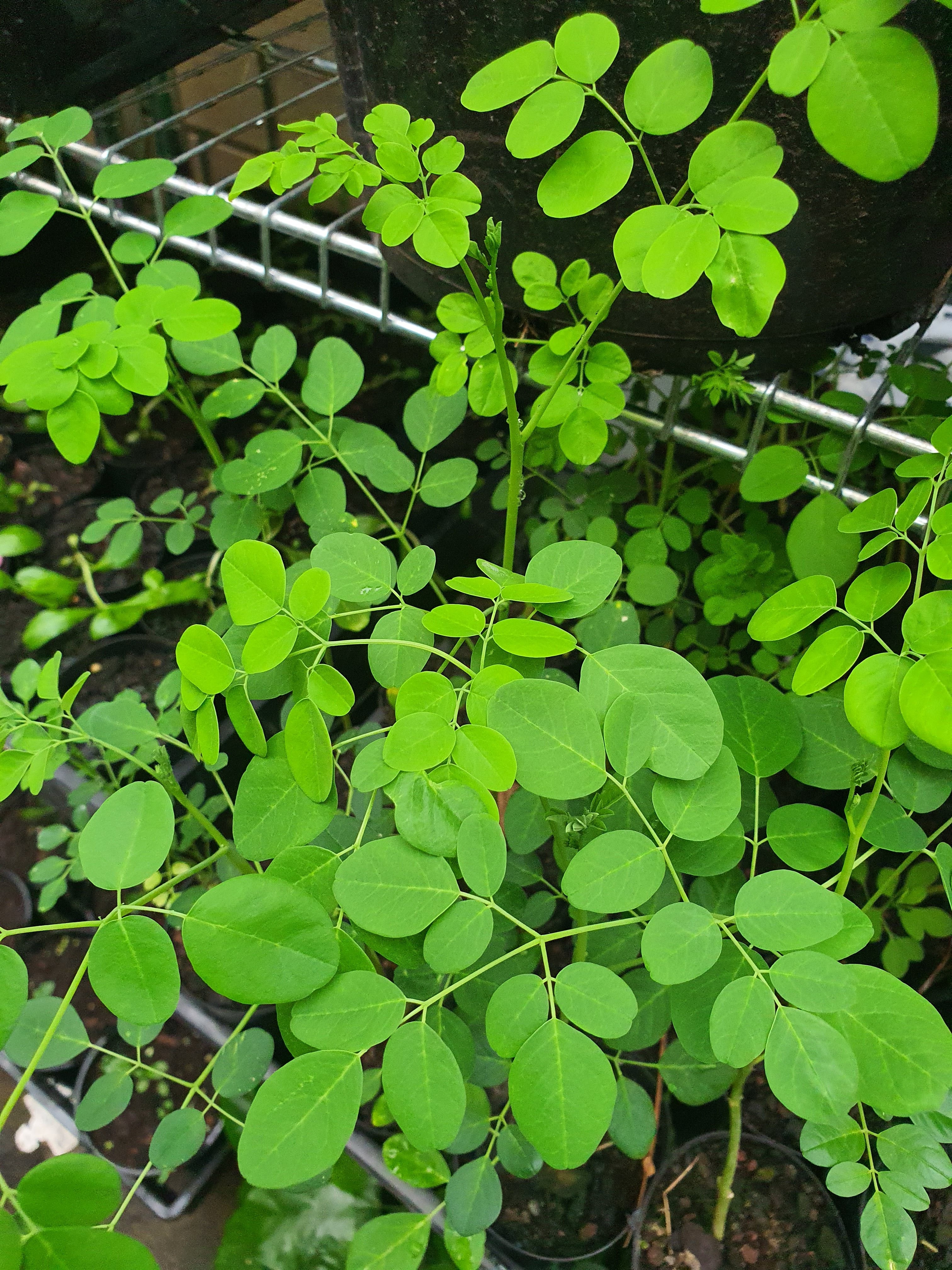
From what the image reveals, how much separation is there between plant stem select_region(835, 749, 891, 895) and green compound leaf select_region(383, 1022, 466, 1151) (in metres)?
0.23

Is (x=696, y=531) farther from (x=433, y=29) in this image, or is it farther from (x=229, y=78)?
(x=229, y=78)

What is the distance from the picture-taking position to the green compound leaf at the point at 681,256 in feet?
1.28

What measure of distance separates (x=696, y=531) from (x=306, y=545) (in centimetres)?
58

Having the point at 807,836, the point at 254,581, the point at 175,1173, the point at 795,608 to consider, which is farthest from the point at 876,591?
the point at 175,1173

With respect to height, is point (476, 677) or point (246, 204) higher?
point (246, 204)

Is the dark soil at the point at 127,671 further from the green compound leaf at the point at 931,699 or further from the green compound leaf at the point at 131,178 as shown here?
the green compound leaf at the point at 931,699

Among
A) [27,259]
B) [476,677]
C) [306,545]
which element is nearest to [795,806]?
[476,677]

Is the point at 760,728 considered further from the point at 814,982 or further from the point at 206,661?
the point at 206,661

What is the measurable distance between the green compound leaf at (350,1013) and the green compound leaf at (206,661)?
17cm

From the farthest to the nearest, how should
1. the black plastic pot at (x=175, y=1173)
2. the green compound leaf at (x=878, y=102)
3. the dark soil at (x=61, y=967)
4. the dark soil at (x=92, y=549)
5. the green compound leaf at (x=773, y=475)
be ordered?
1. the dark soil at (x=92, y=549)
2. the dark soil at (x=61, y=967)
3. the black plastic pot at (x=175, y=1173)
4. the green compound leaf at (x=773, y=475)
5. the green compound leaf at (x=878, y=102)

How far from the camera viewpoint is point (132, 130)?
3.11ft

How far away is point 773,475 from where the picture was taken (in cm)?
65

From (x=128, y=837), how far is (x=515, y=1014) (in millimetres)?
222

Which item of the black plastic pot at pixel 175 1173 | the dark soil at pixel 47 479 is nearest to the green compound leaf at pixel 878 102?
the black plastic pot at pixel 175 1173
